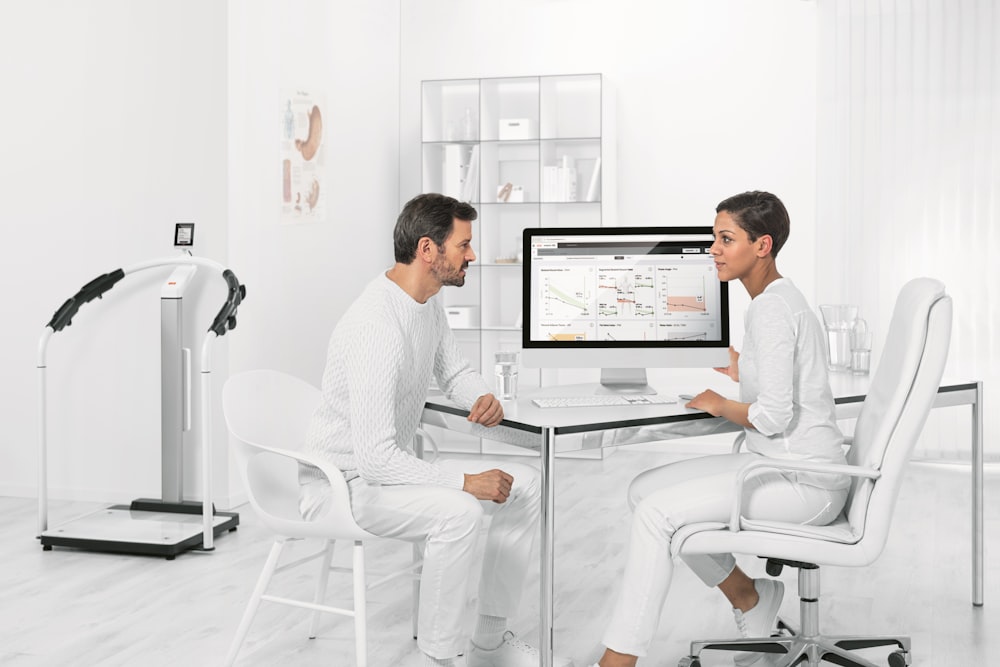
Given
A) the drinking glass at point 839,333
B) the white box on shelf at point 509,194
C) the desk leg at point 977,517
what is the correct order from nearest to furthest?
the desk leg at point 977,517
the drinking glass at point 839,333
the white box on shelf at point 509,194

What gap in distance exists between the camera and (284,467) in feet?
10.4

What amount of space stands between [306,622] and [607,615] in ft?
3.12

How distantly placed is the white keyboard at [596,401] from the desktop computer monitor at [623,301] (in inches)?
8.2

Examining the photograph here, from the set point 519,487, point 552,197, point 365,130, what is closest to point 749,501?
point 519,487

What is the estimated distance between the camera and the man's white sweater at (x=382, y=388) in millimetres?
2645

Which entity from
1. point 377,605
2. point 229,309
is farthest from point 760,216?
point 229,309

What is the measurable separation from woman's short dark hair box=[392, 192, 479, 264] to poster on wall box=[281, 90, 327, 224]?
2.56m

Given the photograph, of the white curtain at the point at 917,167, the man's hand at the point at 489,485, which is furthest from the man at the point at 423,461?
the white curtain at the point at 917,167

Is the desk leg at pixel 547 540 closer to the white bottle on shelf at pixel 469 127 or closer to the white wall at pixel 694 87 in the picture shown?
the white wall at pixel 694 87

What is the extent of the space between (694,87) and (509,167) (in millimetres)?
1174

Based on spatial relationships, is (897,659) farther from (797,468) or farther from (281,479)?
(281,479)

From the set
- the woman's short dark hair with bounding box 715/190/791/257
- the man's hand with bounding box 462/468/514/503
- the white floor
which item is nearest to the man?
the man's hand with bounding box 462/468/514/503

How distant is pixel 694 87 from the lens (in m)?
6.34

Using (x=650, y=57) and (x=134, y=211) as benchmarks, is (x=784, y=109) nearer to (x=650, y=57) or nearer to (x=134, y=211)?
(x=650, y=57)
